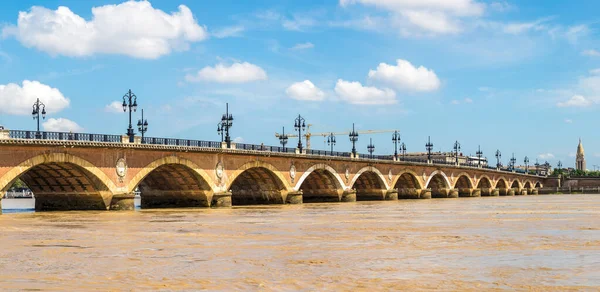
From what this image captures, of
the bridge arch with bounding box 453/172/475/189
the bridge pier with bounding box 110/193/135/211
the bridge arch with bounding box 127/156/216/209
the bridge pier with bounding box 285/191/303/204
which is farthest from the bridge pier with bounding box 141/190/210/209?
the bridge arch with bounding box 453/172/475/189

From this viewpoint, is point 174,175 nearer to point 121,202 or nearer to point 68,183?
point 121,202

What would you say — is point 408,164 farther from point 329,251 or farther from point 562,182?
point 562,182

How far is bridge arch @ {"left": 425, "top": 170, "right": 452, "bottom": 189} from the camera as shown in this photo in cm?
10031

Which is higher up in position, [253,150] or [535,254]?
[253,150]

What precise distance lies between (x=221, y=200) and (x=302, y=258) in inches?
1428

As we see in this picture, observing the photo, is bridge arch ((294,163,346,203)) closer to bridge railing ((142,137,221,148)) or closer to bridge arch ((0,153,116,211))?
bridge railing ((142,137,221,148))

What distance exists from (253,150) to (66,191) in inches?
680

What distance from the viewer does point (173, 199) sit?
55781 millimetres

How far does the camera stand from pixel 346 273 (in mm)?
16219

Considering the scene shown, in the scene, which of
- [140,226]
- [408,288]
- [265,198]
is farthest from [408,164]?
[408,288]

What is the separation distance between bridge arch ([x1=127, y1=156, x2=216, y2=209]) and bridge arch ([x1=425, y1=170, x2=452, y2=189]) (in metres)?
51.7

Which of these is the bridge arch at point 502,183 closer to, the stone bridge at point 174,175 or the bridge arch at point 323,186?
the stone bridge at point 174,175

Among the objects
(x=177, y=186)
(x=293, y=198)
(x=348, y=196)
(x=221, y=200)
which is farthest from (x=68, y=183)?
(x=348, y=196)

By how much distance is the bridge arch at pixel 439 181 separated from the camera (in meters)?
100
